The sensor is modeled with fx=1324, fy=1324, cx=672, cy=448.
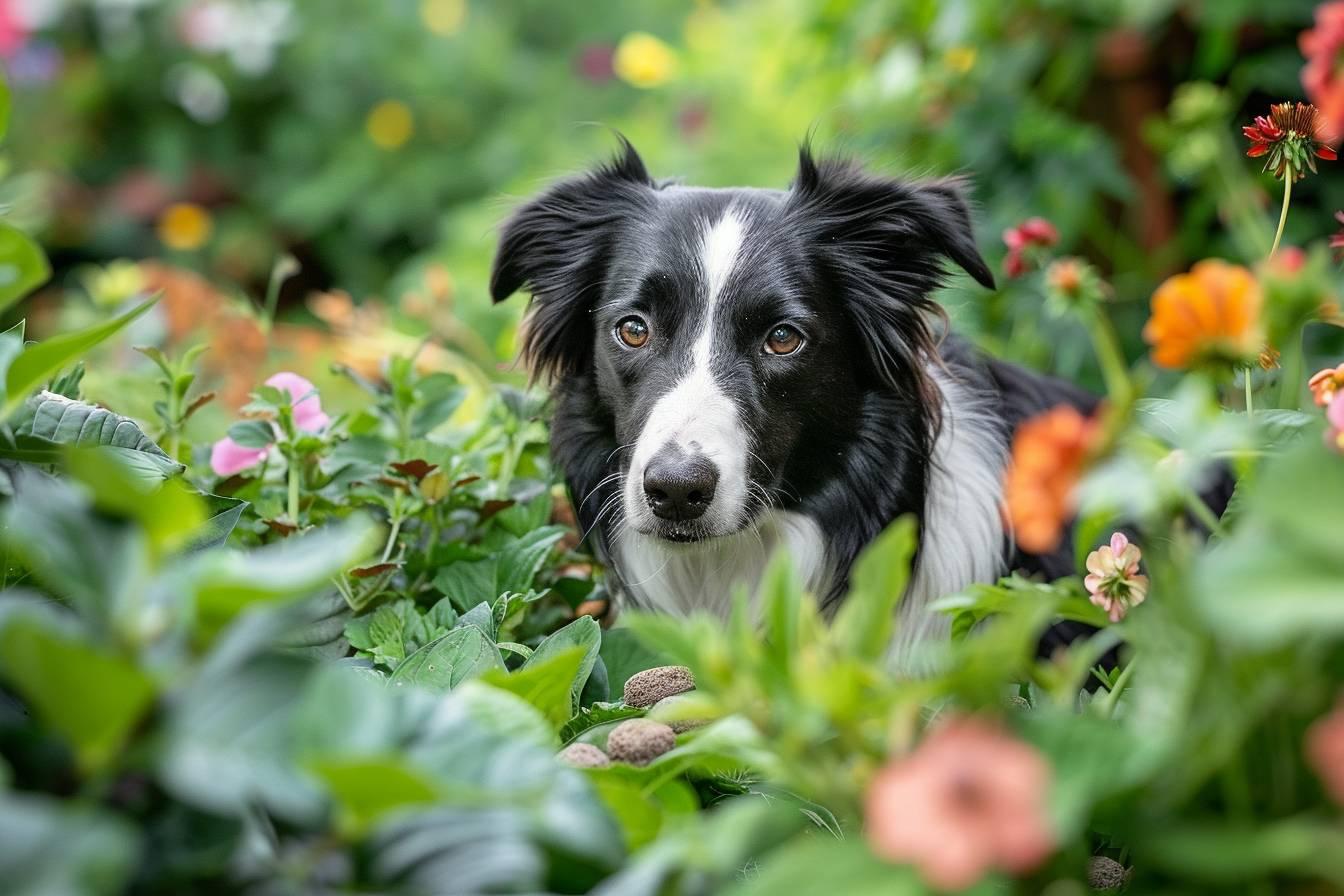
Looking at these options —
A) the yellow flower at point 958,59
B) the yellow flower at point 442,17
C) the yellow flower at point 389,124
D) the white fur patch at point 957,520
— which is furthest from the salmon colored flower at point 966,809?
the yellow flower at point 442,17

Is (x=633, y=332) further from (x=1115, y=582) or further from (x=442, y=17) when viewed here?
(x=442, y=17)

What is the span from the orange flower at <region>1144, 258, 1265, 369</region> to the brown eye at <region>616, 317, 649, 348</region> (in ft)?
5.00

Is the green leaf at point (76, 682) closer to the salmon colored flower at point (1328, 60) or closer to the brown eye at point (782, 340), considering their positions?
the salmon colored flower at point (1328, 60)

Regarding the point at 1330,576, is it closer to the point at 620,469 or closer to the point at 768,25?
the point at 620,469

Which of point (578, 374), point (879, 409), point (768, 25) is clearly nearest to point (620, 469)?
point (578, 374)

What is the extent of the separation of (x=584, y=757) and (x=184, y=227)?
5.56m

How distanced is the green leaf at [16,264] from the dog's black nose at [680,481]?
1182mm

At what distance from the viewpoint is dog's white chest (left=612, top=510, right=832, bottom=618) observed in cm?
249

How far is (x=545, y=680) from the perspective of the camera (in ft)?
4.24

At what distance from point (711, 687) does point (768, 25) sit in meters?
4.63

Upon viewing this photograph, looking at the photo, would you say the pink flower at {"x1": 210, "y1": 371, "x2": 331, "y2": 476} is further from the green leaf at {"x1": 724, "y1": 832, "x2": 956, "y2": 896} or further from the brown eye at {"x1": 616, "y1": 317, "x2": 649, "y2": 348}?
the green leaf at {"x1": 724, "y1": 832, "x2": 956, "y2": 896}

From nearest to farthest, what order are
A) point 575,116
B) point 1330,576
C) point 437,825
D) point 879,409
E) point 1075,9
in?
1. point 1330,576
2. point 437,825
3. point 879,409
4. point 1075,9
5. point 575,116

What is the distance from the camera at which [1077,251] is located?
4.39 m

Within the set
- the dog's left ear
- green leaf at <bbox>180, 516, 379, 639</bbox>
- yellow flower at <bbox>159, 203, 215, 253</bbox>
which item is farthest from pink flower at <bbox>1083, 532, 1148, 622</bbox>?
yellow flower at <bbox>159, 203, 215, 253</bbox>
